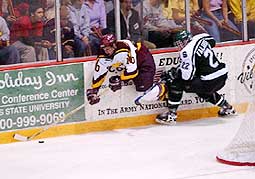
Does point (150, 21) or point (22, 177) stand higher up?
point (150, 21)

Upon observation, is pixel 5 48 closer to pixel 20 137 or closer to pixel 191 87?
pixel 20 137

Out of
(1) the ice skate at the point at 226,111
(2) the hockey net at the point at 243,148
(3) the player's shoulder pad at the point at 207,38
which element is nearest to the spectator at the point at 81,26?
(3) the player's shoulder pad at the point at 207,38

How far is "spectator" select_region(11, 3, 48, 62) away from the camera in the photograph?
28.5 ft

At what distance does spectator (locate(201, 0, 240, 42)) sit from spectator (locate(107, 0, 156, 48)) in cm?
73

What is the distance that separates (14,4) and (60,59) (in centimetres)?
68

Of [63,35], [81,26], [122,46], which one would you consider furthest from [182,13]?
[63,35]

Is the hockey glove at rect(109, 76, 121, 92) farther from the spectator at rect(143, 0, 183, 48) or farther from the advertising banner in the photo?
the spectator at rect(143, 0, 183, 48)

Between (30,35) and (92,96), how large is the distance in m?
0.83

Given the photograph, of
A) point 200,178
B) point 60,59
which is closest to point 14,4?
point 60,59

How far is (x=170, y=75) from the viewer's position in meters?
9.33

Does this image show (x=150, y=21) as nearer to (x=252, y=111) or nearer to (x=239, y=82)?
(x=239, y=82)

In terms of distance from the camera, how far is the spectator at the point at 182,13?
948 centimetres

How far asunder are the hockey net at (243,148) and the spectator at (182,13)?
6.52ft

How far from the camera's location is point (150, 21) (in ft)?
30.8
